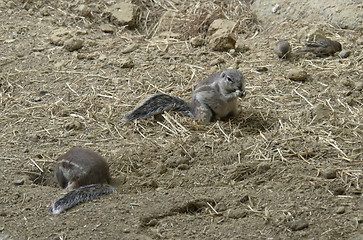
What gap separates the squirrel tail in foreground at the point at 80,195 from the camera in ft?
17.1

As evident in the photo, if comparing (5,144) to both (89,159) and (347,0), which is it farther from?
(347,0)

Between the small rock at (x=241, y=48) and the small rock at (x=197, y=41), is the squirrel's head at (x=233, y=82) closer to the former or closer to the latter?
the small rock at (x=241, y=48)

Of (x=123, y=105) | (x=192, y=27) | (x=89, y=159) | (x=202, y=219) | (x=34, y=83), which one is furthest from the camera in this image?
(x=192, y=27)

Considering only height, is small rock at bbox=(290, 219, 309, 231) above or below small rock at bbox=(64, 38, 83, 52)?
above

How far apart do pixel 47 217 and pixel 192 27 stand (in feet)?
16.5

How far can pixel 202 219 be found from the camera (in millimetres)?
5082

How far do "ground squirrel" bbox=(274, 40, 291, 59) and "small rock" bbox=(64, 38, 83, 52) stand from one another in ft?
8.74

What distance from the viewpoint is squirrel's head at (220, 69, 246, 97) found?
712 centimetres

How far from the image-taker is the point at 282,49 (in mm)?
8445

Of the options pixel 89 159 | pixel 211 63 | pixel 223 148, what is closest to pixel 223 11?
pixel 211 63

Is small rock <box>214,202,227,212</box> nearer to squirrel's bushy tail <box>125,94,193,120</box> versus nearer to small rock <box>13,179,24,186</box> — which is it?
small rock <box>13,179,24,186</box>

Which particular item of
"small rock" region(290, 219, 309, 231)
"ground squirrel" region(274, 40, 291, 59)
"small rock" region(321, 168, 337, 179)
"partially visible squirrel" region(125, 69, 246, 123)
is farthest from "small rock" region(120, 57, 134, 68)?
"small rock" region(290, 219, 309, 231)

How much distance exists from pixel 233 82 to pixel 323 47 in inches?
77.5

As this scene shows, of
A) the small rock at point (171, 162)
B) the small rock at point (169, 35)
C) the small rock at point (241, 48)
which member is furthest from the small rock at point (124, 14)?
the small rock at point (171, 162)
